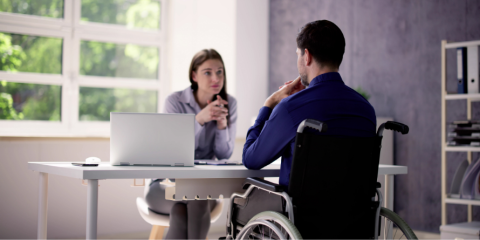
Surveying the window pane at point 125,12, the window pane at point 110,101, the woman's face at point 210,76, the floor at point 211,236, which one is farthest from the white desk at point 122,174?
the window pane at point 125,12

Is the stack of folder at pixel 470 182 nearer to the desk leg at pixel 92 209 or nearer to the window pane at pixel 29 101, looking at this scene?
the desk leg at pixel 92 209

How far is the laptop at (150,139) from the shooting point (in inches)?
65.1

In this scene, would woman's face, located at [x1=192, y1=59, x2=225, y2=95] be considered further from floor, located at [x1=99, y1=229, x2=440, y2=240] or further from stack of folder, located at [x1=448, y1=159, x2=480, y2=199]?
stack of folder, located at [x1=448, y1=159, x2=480, y2=199]

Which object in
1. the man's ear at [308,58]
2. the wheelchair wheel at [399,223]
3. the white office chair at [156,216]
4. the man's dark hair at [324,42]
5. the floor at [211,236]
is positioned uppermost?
the man's dark hair at [324,42]

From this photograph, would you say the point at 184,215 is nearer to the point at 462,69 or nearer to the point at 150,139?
the point at 150,139

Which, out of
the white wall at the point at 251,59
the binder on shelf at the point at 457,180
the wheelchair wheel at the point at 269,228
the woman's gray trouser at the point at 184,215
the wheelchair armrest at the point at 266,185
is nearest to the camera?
the wheelchair wheel at the point at 269,228

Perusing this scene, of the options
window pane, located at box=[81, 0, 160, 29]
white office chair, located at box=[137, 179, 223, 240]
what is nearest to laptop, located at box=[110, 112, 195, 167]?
white office chair, located at box=[137, 179, 223, 240]

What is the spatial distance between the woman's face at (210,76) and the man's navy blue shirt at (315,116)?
3.19 feet

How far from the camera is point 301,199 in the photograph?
Result: 1.39m

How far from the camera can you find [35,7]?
151 inches

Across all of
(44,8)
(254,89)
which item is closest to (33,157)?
(44,8)

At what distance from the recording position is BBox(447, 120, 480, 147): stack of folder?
2881 mm

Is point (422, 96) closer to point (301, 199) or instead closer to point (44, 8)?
point (301, 199)

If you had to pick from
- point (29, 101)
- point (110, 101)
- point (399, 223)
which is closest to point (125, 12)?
point (110, 101)
